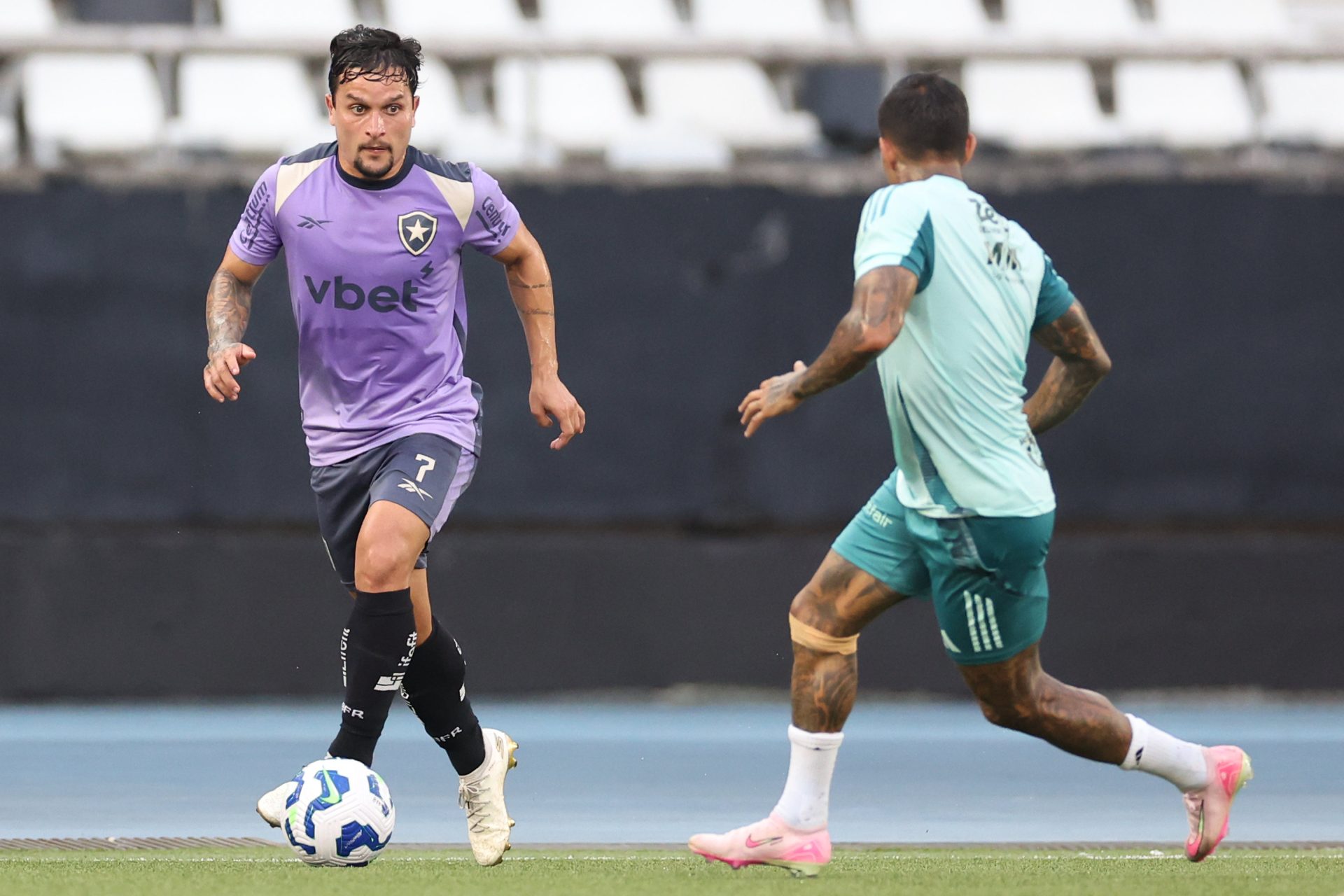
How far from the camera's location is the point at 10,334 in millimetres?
9812

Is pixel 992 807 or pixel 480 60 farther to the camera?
pixel 480 60

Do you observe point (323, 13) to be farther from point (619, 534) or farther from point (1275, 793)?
point (1275, 793)

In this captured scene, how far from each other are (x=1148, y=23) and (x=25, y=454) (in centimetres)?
722

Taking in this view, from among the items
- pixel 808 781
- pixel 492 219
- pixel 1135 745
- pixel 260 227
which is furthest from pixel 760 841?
pixel 260 227

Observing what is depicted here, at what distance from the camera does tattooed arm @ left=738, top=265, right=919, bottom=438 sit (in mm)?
4758

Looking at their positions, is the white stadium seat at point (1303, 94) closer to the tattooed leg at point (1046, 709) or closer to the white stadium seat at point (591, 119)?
the white stadium seat at point (591, 119)

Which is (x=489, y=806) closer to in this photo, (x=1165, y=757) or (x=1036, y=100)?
(x=1165, y=757)

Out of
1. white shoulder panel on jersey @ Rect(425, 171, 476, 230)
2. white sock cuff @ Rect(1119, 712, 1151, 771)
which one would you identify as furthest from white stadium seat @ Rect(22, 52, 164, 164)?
white sock cuff @ Rect(1119, 712, 1151, 771)

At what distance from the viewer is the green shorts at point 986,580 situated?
16.3 feet

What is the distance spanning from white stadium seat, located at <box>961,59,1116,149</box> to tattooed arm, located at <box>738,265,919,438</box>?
634 cm

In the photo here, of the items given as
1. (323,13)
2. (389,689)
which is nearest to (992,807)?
(389,689)

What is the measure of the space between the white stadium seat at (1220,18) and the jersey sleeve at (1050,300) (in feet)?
24.9

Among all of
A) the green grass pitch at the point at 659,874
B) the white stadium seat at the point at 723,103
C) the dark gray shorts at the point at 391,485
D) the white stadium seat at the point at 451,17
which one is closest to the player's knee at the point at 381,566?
the dark gray shorts at the point at 391,485

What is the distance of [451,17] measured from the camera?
11.7 metres
